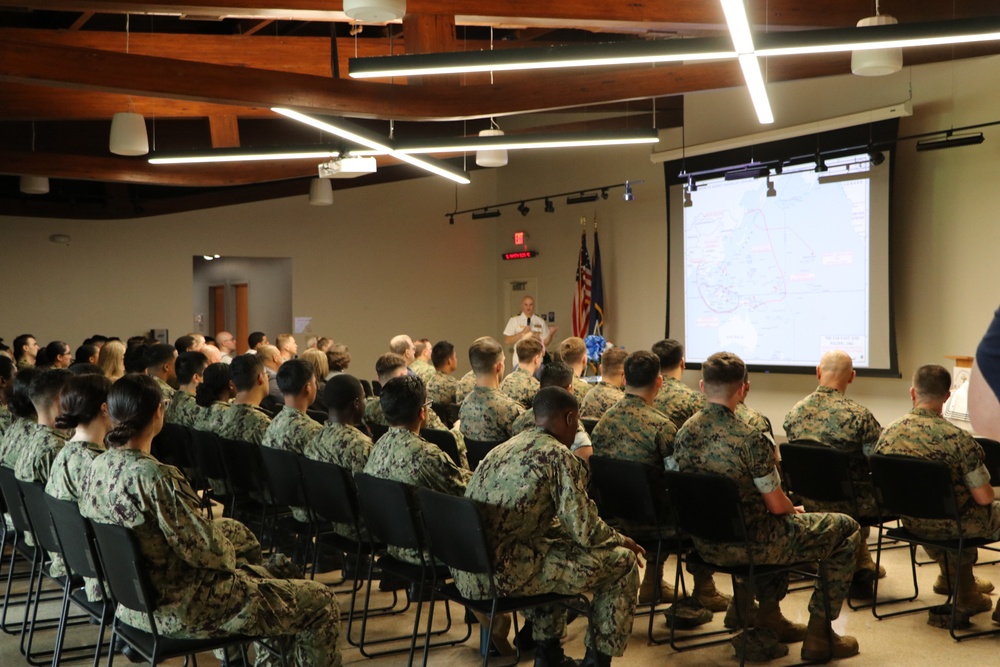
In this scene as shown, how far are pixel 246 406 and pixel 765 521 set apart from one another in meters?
3.14

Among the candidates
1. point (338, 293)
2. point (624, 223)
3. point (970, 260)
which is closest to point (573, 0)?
point (970, 260)

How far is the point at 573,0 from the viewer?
555 centimetres

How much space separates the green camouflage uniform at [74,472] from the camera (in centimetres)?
351

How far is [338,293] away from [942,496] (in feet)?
37.7

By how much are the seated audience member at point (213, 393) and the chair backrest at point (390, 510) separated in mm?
2124

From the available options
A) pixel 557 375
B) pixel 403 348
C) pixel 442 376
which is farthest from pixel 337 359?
pixel 557 375

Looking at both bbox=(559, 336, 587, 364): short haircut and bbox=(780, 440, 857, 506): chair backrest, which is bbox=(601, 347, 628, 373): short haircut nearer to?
bbox=(559, 336, 587, 364): short haircut

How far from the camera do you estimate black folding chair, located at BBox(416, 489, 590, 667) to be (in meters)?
3.29

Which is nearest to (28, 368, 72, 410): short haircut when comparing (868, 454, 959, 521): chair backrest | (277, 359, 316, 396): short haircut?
(277, 359, 316, 396): short haircut

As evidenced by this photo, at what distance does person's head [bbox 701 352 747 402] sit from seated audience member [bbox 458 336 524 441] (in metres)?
1.86

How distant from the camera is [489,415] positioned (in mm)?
5777

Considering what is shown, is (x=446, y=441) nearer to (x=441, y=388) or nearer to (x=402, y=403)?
(x=402, y=403)

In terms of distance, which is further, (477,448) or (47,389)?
(477,448)

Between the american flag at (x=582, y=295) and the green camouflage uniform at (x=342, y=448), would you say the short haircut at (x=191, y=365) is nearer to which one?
the green camouflage uniform at (x=342, y=448)
